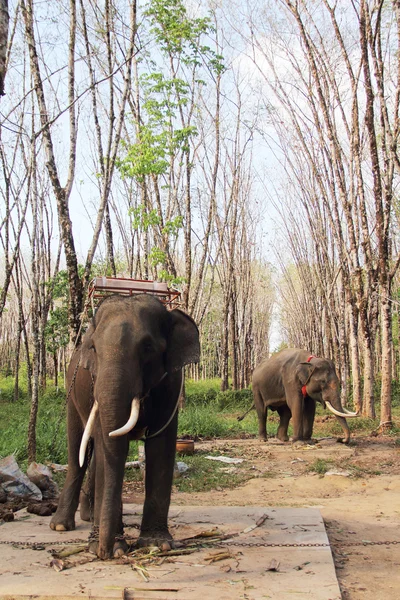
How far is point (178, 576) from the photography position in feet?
12.3

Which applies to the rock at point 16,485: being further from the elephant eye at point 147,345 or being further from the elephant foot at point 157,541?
the elephant eye at point 147,345

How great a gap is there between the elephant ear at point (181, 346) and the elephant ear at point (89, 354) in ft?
1.72

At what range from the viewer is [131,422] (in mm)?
3822

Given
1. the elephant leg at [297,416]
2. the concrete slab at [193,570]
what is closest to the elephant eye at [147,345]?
the concrete slab at [193,570]

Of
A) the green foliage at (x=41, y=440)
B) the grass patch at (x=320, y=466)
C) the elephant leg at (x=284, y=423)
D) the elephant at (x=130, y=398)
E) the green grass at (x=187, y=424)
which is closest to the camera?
the elephant at (x=130, y=398)

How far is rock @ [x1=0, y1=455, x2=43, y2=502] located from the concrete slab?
106 cm

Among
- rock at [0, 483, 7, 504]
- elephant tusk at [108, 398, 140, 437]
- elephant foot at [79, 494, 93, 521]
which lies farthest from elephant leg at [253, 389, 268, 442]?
elephant tusk at [108, 398, 140, 437]

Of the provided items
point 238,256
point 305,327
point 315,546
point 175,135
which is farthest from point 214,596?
point 305,327

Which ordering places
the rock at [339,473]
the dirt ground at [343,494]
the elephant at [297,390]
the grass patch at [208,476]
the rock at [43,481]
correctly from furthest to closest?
the elephant at [297,390] → the rock at [339,473] → the grass patch at [208,476] → the rock at [43,481] → the dirt ground at [343,494]

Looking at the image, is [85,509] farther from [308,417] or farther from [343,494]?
[308,417]

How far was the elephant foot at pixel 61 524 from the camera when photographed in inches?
199

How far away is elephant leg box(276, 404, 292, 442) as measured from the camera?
11727 millimetres

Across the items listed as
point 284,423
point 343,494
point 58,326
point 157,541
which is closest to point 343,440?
point 284,423

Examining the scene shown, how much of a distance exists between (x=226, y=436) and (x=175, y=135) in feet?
20.3
